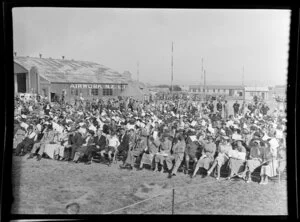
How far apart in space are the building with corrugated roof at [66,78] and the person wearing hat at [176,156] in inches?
25.1

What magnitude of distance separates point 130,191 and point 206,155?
2.24ft

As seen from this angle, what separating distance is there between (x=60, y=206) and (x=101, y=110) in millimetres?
826

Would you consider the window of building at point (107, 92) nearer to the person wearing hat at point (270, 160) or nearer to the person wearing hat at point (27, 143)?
the person wearing hat at point (27, 143)

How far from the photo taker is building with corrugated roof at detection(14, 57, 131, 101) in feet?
8.68

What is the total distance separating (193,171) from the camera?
2.77 meters

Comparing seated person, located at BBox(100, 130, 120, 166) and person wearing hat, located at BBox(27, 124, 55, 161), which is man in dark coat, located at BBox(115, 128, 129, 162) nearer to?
seated person, located at BBox(100, 130, 120, 166)

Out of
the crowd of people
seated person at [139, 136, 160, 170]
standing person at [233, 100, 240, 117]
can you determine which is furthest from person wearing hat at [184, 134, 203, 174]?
standing person at [233, 100, 240, 117]

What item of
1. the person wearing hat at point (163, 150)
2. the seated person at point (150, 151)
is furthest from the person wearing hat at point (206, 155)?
the seated person at point (150, 151)

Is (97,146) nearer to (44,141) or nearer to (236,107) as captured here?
(44,141)

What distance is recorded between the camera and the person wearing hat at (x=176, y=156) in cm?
Result: 276

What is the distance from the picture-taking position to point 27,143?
271 centimetres

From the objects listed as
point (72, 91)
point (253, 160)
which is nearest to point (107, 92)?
point (72, 91)

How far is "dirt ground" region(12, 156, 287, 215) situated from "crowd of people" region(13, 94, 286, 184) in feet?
0.21
